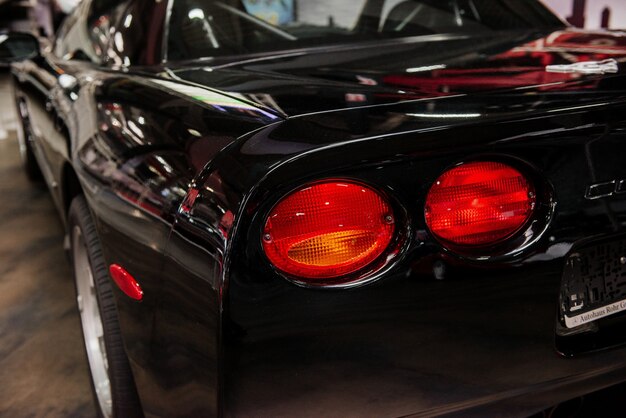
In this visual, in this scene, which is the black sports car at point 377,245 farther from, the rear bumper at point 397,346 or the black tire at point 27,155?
the black tire at point 27,155

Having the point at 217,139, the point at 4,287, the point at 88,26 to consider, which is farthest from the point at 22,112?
the point at 217,139

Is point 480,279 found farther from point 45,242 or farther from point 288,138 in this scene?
point 45,242

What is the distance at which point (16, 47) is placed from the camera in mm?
2873

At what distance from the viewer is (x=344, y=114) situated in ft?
3.73

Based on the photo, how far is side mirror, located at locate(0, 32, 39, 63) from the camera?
287cm

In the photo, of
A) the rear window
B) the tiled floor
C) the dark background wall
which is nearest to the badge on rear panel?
the rear window

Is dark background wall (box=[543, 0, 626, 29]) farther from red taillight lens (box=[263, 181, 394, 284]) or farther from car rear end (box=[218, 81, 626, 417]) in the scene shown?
red taillight lens (box=[263, 181, 394, 284])

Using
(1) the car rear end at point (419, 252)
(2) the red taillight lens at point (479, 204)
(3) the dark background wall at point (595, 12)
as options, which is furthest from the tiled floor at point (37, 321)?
(3) the dark background wall at point (595, 12)

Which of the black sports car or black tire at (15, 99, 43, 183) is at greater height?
the black sports car

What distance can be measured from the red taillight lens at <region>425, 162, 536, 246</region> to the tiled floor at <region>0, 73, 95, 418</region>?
1.34 metres

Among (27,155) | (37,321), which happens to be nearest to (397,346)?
(37,321)

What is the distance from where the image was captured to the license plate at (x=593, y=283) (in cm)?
117

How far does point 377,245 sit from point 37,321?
1.90 meters

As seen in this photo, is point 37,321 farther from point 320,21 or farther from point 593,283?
point 593,283
